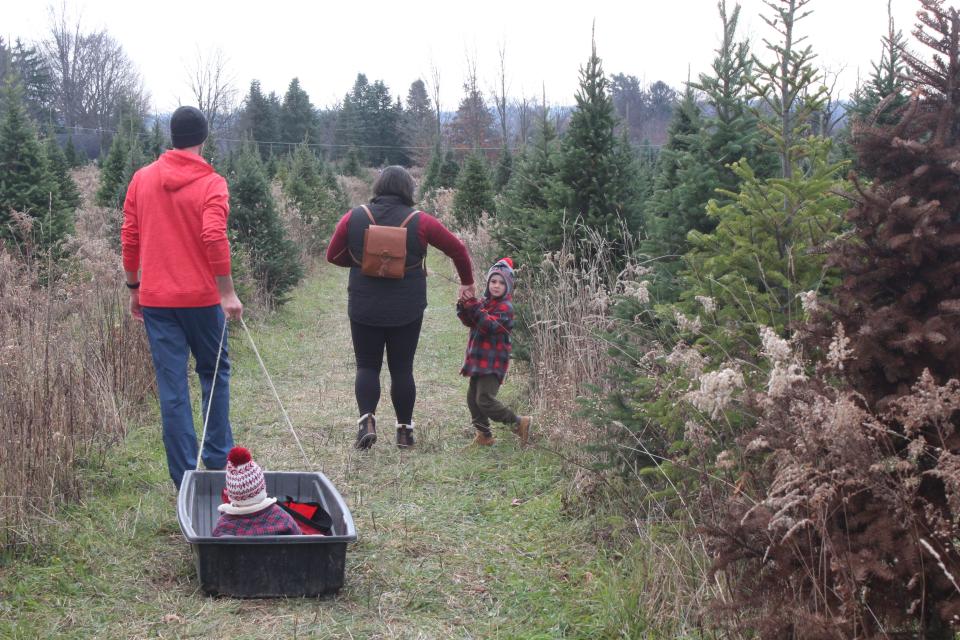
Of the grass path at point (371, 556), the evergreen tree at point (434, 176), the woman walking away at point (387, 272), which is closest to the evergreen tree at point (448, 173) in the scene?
the evergreen tree at point (434, 176)

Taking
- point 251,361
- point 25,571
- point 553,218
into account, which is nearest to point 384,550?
point 25,571

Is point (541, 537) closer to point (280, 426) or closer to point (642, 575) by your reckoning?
point (642, 575)

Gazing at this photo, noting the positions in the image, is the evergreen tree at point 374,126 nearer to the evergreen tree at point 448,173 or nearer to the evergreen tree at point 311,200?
the evergreen tree at point 448,173

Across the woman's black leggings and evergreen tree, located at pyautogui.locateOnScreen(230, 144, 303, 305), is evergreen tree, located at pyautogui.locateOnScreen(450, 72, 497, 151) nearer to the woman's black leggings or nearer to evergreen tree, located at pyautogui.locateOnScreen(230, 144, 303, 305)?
evergreen tree, located at pyautogui.locateOnScreen(230, 144, 303, 305)

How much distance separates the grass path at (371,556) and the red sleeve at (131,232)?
1.18 meters

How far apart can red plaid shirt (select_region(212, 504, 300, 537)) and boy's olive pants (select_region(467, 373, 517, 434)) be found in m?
2.55

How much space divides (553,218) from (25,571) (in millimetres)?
5489

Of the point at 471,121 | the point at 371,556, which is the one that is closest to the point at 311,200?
the point at 371,556

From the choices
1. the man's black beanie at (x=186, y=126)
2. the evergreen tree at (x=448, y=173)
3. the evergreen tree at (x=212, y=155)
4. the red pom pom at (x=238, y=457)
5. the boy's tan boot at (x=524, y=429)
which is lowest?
the boy's tan boot at (x=524, y=429)

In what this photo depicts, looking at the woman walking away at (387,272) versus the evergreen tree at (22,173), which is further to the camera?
the evergreen tree at (22,173)

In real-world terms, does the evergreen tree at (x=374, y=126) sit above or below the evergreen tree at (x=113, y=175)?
above

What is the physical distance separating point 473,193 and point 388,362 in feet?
48.7

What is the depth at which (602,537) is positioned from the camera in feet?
13.8

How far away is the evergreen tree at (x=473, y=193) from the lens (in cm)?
2020
